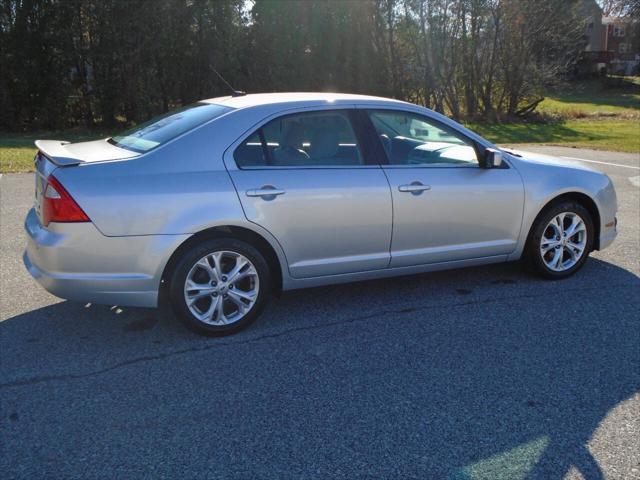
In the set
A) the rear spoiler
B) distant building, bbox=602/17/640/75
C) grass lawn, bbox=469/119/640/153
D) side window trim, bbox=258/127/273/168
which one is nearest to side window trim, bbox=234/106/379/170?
side window trim, bbox=258/127/273/168

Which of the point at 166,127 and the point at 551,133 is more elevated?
the point at 166,127

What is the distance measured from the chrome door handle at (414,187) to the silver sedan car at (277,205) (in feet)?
0.06

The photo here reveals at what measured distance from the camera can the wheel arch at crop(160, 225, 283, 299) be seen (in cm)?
429

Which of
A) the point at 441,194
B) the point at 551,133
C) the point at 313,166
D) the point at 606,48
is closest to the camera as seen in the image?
the point at 313,166

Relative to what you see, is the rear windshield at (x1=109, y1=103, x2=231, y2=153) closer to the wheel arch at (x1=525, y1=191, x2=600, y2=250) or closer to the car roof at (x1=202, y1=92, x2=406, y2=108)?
the car roof at (x1=202, y1=92, x2=406, y2=108)

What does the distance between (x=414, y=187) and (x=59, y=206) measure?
254 cm

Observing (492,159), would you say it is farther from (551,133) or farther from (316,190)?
(551,133)

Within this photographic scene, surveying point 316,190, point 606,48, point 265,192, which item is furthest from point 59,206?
point 606,48

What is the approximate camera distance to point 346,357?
4.14m

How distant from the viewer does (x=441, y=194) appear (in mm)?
5027

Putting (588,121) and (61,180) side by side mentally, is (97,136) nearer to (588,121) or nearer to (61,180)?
(61,180)

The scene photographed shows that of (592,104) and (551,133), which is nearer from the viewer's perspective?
(551,133)

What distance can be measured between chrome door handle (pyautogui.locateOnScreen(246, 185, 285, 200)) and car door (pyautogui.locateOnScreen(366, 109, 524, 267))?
920 mm

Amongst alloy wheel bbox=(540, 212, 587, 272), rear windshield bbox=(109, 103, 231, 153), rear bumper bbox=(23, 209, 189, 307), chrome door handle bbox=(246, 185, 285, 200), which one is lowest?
alloy wheel bbox=(540, 212, 587, 272)
